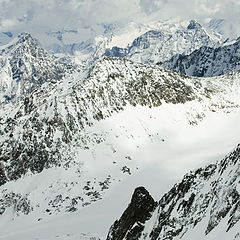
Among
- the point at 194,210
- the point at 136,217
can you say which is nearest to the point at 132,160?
the point at 136,217

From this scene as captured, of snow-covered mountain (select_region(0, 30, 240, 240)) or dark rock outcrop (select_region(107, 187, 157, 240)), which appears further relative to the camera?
snow-covered mountain (select_region(0, 30, 240, 240))

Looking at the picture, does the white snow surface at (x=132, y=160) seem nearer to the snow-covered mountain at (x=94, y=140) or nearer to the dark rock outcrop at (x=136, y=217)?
the snow-covered mountain at (x=94, y=140)

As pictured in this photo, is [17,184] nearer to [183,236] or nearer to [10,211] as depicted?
[10,211]

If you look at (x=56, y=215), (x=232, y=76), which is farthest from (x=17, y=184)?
(x=232, y=76)

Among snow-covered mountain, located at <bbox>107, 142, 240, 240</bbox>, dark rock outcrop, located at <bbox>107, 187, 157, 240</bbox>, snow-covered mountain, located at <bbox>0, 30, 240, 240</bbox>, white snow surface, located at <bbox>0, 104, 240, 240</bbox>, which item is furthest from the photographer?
snow-covered mountain, located at <bbox>0, 30, 240, 240</bbox>

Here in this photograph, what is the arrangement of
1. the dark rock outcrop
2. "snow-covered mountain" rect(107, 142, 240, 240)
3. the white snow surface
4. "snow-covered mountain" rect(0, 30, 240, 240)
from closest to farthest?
1. "snow-covered mountain" rect(107, 142, 240, 240)
2. the dark rock outcrop
3. the white snow surface
4. "snow-covered mountain" rect(0, 30, 240, 240)

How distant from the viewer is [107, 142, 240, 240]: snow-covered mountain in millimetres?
24438

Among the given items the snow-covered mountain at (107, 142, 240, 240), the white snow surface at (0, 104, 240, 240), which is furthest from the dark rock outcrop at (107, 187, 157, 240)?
the white snow surface at (0, 104, 240, 240)

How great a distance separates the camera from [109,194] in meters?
68.5

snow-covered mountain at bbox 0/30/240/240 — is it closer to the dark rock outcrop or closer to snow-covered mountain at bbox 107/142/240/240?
the dark rock outcrop

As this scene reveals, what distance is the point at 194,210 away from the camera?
1136 inches

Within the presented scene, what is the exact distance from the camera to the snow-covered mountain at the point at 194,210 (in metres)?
24.4

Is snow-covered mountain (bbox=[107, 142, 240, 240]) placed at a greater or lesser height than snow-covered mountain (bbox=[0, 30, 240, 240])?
lesser

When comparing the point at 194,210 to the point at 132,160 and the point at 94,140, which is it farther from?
the point at 94,140
